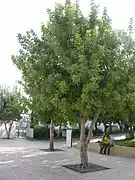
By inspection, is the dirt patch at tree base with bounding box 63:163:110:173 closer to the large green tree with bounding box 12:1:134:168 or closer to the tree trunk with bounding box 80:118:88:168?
the tree trunk with bounding box 80:118:88:168

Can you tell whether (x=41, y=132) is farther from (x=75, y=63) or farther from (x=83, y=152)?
(x=75, y=63)

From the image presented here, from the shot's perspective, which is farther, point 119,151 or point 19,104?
point 119,151

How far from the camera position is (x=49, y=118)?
529 inches

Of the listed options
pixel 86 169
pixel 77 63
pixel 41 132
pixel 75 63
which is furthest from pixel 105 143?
pixel 41 132

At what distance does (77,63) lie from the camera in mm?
10688

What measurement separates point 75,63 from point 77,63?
7.5 inches

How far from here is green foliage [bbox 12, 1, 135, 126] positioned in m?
10.6

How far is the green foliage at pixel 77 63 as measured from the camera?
1065cm

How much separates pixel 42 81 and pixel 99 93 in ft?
6.82

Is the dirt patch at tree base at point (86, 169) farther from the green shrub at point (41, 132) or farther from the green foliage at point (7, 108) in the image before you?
the green shrub at point (41, 132)

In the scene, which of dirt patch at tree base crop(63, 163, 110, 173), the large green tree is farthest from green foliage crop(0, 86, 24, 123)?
the large green tree

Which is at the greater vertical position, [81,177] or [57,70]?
[57,70]

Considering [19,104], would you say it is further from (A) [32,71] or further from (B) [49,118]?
(A) [32,71]

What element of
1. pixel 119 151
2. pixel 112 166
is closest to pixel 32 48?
pixel 112 166
